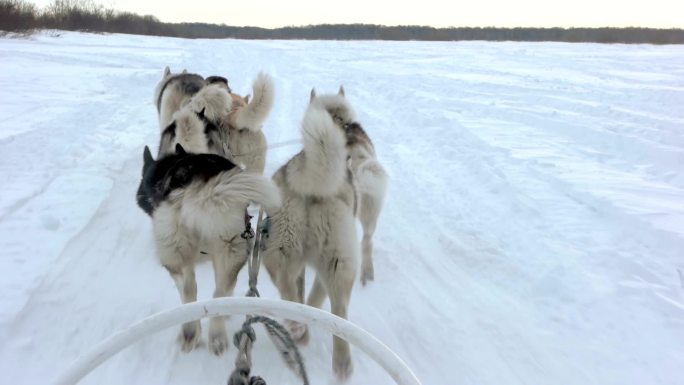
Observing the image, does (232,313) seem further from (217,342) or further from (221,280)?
(217,342)

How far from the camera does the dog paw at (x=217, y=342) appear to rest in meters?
3.16

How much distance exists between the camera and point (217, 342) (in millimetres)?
3166

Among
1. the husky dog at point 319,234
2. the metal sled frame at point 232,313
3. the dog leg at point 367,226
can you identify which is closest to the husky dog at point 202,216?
the husky dog at point 319,234

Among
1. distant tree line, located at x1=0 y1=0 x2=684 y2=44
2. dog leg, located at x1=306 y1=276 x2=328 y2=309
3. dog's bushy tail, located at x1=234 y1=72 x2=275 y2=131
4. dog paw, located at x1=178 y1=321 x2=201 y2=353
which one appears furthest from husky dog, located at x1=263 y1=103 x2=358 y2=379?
distant tree line, located at x1=0 y1=0 x2=684 y2=44

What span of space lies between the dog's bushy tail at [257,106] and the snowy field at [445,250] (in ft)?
4.56

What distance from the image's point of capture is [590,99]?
12.0m

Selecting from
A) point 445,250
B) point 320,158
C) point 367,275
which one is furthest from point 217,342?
point 445,250

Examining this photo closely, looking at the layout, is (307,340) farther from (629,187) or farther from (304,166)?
(629,187)

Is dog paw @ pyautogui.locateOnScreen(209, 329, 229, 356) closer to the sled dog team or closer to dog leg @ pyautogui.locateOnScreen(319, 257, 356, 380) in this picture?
the sled dog team

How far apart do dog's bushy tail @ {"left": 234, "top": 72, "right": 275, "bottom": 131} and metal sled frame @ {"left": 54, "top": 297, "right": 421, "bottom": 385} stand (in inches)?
142

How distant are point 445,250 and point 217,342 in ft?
7.68

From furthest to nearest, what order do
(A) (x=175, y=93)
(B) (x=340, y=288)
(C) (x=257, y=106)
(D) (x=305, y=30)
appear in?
(D) (x=305, y=30)
(A) (x=175, y=93)
(C) (x=257, y=106)
(B) (x=340, y=288)

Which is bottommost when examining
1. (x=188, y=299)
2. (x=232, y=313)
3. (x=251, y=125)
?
(x=188, y=299)

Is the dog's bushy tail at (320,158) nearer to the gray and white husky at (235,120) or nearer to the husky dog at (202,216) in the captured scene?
the husky dog at (202,216)
